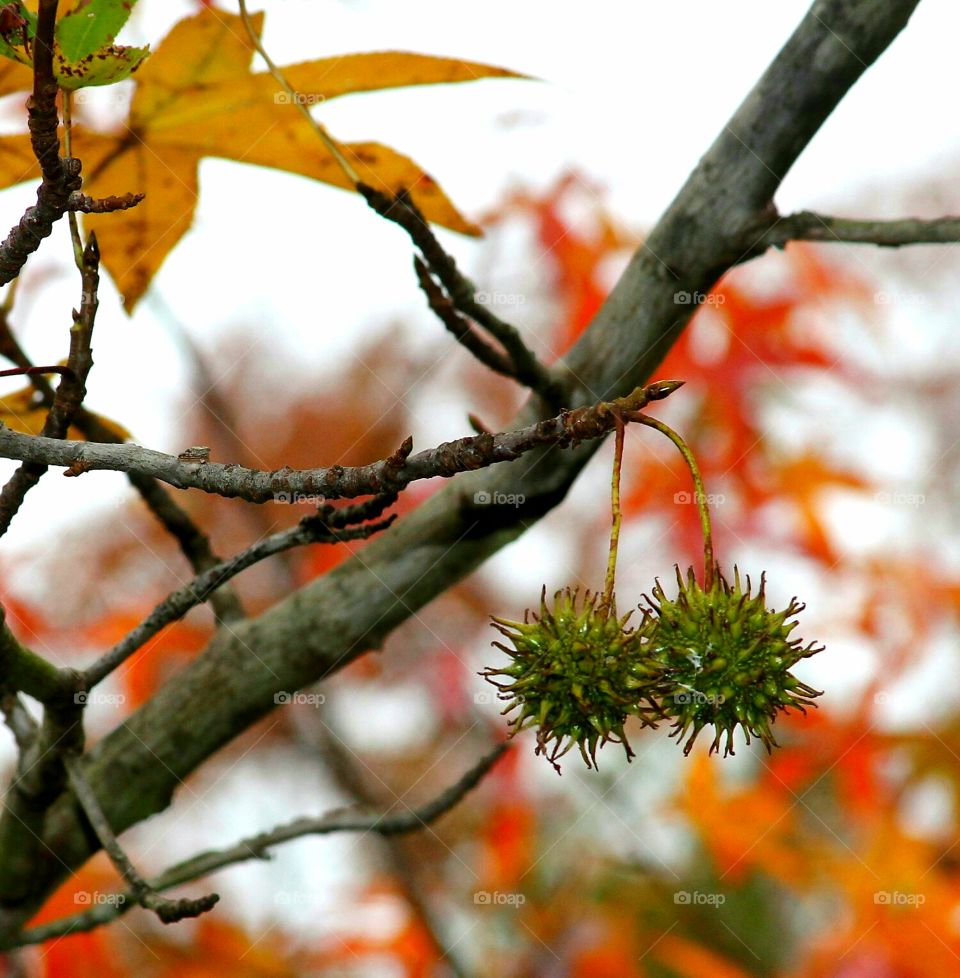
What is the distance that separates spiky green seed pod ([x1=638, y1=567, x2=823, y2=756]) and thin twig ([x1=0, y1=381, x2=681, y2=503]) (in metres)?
0.39

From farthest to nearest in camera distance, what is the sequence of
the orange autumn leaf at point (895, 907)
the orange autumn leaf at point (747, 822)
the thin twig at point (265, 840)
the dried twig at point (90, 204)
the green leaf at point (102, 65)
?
1. the orange autumn leaf at point (747, 822)
2. the orange autumn leaf at point (895, 907)
3. the thin twig at point (265, 840)
4. the green leaf at point (102, 65)
5. the dried twig at point (90, 204)

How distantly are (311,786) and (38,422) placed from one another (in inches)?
114

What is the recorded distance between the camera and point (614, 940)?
3.48m

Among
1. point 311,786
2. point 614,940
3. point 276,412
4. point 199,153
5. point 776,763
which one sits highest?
point 276,412

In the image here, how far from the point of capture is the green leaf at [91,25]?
2.98ft

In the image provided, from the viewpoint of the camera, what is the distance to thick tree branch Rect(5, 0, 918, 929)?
1.23m

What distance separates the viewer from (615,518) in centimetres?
98

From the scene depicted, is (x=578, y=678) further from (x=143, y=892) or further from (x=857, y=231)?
(x=857, y=231)

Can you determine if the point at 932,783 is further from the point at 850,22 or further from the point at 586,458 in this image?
the point at 850,22

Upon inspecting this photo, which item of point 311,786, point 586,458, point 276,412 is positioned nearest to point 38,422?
point 586,458

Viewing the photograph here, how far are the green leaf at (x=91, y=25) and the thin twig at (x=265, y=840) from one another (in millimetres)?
1094

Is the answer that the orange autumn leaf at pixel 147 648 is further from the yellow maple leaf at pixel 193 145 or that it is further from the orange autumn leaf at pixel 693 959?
the orange autumn leaf at pixel 693 959

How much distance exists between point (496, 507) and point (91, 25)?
75 cm

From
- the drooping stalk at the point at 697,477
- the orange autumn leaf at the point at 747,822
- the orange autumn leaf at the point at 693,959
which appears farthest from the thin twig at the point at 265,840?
the orange autumn leaf at the point at 693,959
